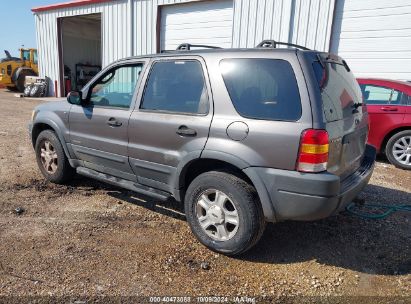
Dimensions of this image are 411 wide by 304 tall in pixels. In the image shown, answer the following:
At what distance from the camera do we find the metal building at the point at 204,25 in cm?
935

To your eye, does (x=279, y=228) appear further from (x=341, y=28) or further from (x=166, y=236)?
(x=341, y=28)

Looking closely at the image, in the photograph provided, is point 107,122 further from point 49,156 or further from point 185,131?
point 49,156

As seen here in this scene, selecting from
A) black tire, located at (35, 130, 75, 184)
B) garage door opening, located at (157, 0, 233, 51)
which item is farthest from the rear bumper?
garage door opening, located at (157, 0, 233, 51)

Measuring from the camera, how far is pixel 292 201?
2.85 metres

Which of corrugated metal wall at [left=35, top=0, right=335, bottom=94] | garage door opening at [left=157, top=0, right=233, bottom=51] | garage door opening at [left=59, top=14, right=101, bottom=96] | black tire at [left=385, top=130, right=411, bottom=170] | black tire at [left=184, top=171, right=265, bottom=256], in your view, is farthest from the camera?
garage door opening at [left=59, top=14, right=101, bottom=96]

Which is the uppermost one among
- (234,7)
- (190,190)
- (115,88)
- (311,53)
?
(234,7)

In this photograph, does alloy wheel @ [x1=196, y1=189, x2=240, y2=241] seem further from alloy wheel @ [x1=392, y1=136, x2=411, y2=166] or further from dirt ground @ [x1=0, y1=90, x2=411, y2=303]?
alloy wheel @ [x1=392, y1=136, x2=411, y2=166]

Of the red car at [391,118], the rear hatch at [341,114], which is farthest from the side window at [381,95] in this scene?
the rear hatch at [341,114]

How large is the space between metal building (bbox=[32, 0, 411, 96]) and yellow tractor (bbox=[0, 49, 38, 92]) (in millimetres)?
3286

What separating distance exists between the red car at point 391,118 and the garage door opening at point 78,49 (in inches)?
624

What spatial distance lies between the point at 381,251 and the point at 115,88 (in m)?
3.31

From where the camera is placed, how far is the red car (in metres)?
6.52

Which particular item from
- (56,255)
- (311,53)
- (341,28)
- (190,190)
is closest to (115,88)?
(190,190)

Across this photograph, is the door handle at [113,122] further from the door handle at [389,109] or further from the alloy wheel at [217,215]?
the door handle at [389,109]
